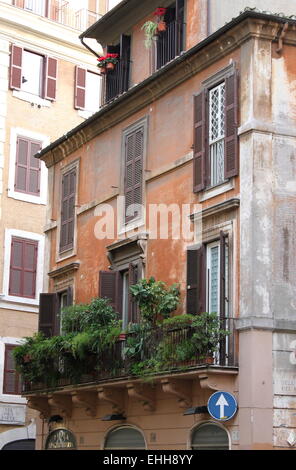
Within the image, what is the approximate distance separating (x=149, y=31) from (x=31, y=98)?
11135 millimetres

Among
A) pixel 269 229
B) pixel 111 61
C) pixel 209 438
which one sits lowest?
pixel 209 438

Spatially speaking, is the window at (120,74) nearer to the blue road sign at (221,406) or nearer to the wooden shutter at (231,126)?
the wooden shutter at (231,126)

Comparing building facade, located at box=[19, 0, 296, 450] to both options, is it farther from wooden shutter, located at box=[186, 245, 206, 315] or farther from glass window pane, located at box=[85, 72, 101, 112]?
glass window pane, located at box=[85, 72, 101, 112]

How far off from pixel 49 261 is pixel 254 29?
1084cm

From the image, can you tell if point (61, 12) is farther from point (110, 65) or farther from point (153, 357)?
point (153, 357)

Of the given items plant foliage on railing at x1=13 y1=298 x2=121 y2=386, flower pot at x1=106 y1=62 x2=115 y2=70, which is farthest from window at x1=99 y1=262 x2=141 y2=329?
A: flower pot at x1=106 y1=62 x2=115 y2=70

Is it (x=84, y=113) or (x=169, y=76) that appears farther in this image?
(x=84, y=113)

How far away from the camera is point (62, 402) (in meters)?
25.2

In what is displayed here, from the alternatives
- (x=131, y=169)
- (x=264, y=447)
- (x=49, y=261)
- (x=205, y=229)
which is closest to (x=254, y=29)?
(x=205, y=229)

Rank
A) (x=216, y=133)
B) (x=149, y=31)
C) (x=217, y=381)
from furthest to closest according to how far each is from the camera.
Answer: (x=149, y=31) < (x=216, y=133) < (x=217, y=381)

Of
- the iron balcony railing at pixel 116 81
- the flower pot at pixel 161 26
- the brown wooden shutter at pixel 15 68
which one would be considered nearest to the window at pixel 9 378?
the brown wooden shutter at pixel 15 68

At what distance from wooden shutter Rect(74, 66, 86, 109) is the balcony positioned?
1.73 m

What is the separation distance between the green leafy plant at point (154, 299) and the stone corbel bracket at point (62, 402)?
4508 mm

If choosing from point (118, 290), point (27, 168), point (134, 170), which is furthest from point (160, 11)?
point (27, 168)
